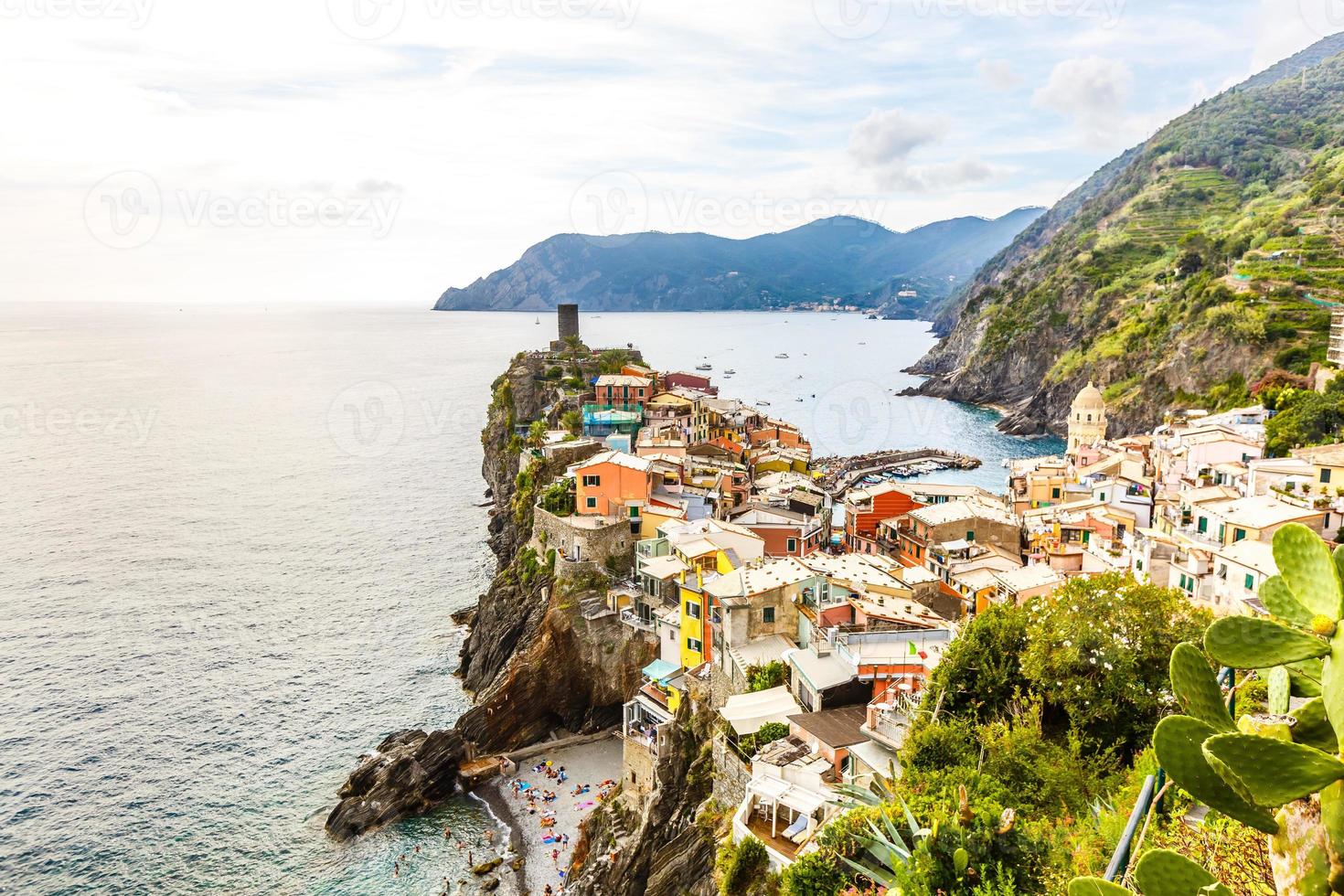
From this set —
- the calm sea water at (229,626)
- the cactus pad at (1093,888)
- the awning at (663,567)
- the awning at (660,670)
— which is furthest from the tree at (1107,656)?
the calm sea water at (229,626)

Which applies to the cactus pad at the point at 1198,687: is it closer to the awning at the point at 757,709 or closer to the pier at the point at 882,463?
the awning at the point at 757,709

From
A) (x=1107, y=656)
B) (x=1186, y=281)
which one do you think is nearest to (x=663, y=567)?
(x=1107, y=656)

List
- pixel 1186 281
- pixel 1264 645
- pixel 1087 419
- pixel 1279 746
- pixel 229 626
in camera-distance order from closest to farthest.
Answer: pixel 1279 746 → pixel 1264 645 → pixel 229 626 → pixel 1087 419 → pixel 1186 281

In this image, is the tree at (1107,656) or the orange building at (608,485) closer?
the tree at (1107,656)

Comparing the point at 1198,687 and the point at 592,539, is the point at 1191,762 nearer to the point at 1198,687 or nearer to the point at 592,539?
the point at 1198,687

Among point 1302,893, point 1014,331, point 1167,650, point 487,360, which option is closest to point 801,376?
point 1014,331

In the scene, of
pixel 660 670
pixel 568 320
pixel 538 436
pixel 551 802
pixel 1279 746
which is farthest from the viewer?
pixel 568 320

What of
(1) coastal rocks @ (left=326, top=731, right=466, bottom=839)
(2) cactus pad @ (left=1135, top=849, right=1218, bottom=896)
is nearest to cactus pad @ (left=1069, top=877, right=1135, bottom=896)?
(2) cactus pad @ (left=1135, top=849, right=1218, bottom=896)
